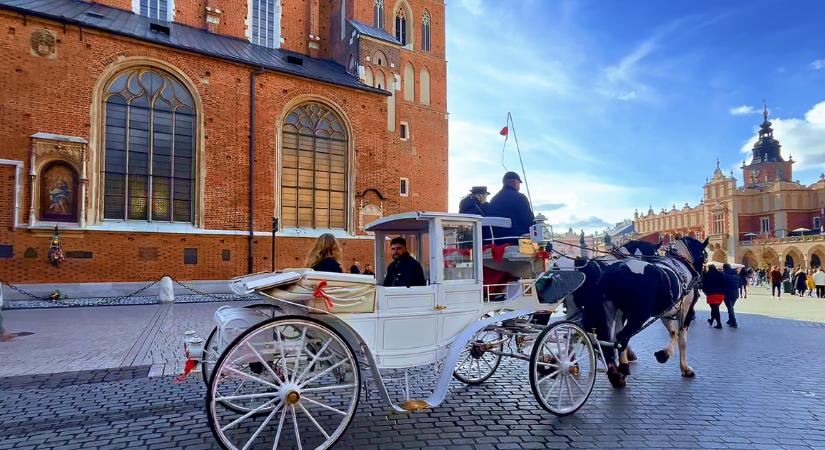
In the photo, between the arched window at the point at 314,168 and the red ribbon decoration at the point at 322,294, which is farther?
the arched window at the point at 314,168

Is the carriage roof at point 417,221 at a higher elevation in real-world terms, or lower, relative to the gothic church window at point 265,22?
lower

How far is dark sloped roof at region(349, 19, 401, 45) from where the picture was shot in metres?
24.4

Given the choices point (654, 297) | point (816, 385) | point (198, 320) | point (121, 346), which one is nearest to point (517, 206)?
point (654, 297)

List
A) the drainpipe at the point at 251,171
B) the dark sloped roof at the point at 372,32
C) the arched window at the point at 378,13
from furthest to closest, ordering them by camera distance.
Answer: the arched window at the point at 378,13
the dark sloped roof at the point at 372,32
the drainpipe at the point at 251,171

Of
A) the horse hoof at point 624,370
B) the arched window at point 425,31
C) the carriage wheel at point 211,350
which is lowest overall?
the horse hoof at point 624,370

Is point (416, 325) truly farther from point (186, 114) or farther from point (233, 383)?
point (186, 114)

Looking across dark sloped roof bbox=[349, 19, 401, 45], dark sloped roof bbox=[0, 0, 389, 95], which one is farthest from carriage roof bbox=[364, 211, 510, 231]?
dark sloped roof bbox=[349, 19, 401, 45]

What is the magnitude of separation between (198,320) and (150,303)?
188 inches

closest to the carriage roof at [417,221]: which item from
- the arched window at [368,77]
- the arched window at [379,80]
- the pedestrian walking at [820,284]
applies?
the arched window at [368,77]

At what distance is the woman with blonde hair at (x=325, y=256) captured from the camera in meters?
4.14

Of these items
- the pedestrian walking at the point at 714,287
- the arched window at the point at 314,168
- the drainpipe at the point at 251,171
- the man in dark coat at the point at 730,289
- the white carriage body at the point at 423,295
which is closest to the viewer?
the white carriage body at the point at 423,295

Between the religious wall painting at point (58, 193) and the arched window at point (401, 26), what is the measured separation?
19.9 meters

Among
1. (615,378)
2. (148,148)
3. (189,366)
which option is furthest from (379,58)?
(189,366)

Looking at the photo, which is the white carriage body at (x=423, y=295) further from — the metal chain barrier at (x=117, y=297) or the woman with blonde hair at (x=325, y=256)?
the metal chain barrier at (x=117, y=297)
